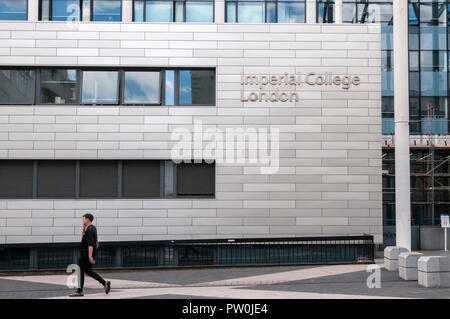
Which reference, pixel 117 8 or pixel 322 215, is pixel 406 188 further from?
pixel 117 8

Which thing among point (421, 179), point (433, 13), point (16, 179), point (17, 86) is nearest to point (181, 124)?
point (17, 86)

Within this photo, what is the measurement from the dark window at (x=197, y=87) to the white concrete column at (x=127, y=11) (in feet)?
10.6

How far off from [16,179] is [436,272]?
46.1 ft

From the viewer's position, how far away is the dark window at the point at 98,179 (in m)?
19.6

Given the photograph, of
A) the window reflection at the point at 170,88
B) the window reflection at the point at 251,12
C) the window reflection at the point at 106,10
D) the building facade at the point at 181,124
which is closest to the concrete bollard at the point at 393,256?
the building facade at the point at 181,124

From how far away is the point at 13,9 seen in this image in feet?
67.3

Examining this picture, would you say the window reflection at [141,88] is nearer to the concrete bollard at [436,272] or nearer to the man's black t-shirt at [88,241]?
the man's black t-shirt at [88,241]

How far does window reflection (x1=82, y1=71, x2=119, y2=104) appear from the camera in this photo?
19828 millimetres

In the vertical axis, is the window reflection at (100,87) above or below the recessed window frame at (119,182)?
above

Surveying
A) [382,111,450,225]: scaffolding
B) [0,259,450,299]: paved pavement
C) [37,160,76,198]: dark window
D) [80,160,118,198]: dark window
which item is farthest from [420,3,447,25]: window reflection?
[37,160,76,198]: dark window

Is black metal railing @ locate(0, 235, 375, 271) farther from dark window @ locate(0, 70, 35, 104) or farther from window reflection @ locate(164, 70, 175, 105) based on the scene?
dark window @ locate(0, 70, 35, 104)

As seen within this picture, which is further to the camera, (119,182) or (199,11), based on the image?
(199,11)

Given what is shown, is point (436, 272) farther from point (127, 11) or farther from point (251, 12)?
point (127, 11)

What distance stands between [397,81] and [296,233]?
616 cm
